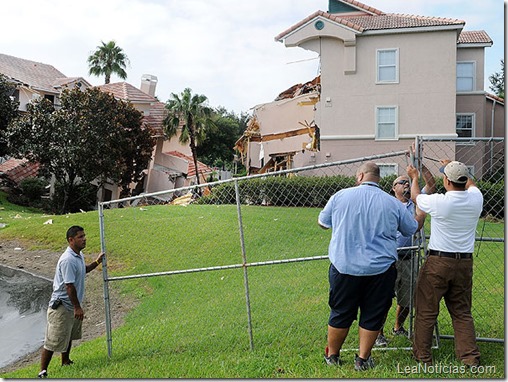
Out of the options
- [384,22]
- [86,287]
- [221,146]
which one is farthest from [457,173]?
[221,146]

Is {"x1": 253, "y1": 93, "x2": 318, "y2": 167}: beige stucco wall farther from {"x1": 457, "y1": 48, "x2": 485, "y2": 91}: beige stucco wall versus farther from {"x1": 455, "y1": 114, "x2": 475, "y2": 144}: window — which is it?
{"x1": 457, "y1": 48, "x2": 485, "y2": 91}: beige stucco wall

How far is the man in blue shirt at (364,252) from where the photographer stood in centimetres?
482

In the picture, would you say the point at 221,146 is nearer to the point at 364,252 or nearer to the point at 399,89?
the point at 399,89

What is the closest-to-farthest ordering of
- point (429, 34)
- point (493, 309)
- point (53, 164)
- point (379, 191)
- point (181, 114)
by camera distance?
point (379, 191), point (493, 309), point (429, 34), point (53, 164), point (181, 114)

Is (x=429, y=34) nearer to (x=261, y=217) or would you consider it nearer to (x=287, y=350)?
(x=261, y=217)

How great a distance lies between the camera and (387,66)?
25.9 metres

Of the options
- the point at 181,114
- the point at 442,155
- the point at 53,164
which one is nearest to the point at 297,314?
the point at 442,155

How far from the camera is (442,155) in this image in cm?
2134

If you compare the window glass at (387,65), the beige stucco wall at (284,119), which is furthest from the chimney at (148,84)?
the window glass at (387,65)

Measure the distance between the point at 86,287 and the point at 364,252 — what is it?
933cm

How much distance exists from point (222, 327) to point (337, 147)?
2014 cm

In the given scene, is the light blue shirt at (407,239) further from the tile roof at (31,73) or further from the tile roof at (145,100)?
the tile roof at (31,73)

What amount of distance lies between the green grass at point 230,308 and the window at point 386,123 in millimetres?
12650

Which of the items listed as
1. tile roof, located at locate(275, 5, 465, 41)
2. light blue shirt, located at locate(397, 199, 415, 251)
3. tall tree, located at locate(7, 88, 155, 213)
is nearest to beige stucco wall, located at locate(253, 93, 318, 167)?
tile roof, located at locate(275, 5, 465, 41)
